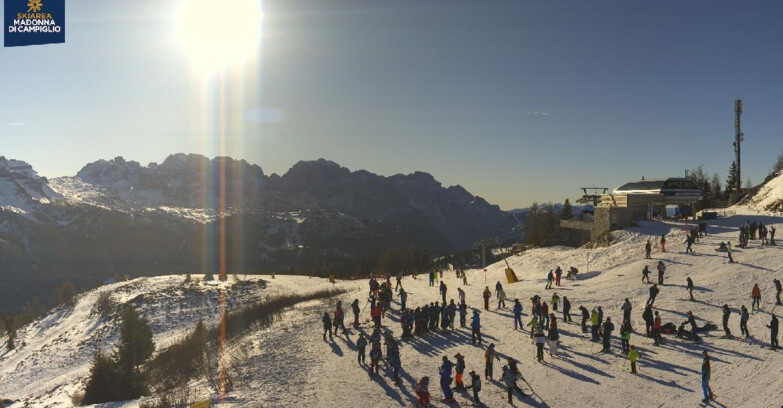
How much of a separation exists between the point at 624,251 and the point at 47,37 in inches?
1664

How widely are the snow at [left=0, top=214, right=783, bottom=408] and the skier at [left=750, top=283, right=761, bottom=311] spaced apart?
64cm

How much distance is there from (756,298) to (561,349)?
12416mm

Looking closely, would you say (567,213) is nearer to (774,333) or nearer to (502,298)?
(502,298)

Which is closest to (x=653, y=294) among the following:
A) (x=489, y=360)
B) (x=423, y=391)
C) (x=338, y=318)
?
(x=489, y=360)

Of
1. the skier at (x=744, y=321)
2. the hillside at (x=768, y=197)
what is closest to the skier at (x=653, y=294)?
the skier at (x=744, y=321)

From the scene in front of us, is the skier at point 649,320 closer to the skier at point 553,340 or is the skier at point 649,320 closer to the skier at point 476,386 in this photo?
the skier at point 553,340

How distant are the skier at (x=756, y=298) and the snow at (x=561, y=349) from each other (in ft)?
2.10

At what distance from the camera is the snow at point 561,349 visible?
18.6 meters

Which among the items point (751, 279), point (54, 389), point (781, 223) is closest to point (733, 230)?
point (781, 223)

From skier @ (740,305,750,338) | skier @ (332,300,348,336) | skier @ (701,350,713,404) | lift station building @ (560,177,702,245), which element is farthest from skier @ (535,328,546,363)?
lift station building @ (560,177,702,245)

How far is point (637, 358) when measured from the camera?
68.7 ft

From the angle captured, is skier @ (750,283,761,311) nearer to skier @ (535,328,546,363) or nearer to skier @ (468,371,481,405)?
skier @ (535,328,546,363)

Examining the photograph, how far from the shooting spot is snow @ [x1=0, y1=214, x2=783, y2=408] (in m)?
18.6

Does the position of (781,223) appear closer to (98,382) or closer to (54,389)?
(98,382)
